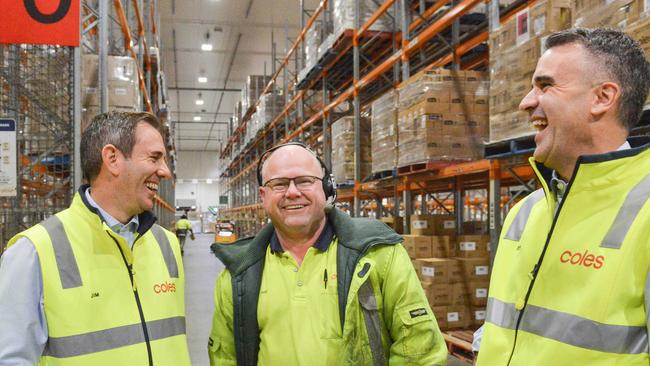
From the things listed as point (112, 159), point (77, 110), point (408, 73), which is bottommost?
point (112, 159)

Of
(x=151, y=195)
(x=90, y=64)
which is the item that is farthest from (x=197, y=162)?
(x=151, y=195)

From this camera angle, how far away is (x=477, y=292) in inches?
244

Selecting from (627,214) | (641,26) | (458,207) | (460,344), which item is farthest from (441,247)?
(627,214)

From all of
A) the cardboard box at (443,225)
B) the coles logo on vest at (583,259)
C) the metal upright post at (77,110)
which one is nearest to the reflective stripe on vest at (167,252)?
the coles logo on vest at (583,259)

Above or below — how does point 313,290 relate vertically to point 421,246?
above

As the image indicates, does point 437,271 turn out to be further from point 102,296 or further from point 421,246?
point 102,296

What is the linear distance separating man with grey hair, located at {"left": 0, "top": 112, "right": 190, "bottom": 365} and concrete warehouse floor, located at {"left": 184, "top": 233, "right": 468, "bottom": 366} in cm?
423

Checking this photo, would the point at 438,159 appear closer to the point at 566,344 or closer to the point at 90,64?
the point at 90,64

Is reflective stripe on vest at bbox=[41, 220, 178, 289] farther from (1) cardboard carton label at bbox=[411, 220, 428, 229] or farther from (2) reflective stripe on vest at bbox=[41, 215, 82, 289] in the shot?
(1) cardboard carton label at bbox=[411, 220, 428, 229]

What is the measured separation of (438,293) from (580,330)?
15.7 feet

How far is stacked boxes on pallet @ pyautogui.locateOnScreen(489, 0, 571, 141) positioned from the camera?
13.8 feet

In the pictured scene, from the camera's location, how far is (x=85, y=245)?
199 cm

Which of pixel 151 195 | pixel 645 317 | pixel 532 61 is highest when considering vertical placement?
pixel 532 61

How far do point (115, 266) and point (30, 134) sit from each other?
3.36 metres
